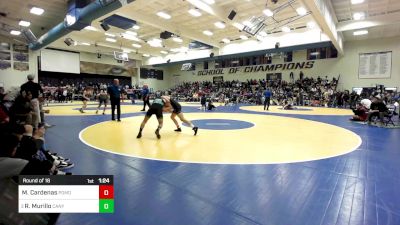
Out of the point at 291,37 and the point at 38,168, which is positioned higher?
the point at 291,37

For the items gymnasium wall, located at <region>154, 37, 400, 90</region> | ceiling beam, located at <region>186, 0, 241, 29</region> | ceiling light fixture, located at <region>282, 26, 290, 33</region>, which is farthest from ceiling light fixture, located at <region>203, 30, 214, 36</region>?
gymnasium wall, located at <region>154, 37, 400, 90</region>

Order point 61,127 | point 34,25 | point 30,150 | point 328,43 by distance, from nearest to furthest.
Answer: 1. point 30,150
2. point 61,127
3. point 34,25
4. point 328,43

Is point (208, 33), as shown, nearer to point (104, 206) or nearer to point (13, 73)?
point (13, 73)

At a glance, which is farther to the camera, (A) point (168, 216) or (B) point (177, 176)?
(B) point (177, 176)

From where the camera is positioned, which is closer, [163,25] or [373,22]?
[373,22]

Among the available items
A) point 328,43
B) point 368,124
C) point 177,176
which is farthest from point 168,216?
point 328,43

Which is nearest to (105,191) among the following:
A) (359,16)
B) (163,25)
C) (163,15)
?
(163,15)

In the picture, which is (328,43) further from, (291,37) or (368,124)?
(368,124)

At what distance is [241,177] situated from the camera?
137 inches

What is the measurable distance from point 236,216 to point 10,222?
1.88 meters

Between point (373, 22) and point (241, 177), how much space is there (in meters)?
17.5

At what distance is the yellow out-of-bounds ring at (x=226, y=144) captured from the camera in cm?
449

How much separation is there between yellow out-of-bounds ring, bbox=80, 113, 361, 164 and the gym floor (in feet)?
0.07

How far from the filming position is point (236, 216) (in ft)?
7.91
